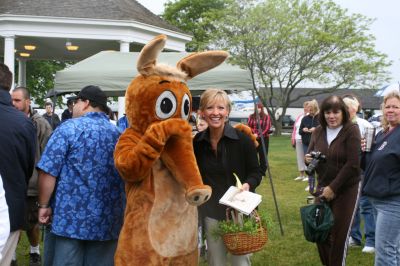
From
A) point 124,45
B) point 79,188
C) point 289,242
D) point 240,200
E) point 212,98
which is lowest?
point 289,242

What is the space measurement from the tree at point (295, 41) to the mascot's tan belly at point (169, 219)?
109 ft

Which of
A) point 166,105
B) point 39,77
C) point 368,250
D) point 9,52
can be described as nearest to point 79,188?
point 166,105

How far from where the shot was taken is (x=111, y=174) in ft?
12.2

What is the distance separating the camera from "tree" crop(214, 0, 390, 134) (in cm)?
3631

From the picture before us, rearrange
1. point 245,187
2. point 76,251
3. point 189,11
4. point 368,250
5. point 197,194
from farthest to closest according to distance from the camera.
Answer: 1. point 189,11
2. point 368,250
3. point 245,187
4. point 76,251
5. point 197,194

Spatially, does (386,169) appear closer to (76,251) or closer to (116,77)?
(76,251)

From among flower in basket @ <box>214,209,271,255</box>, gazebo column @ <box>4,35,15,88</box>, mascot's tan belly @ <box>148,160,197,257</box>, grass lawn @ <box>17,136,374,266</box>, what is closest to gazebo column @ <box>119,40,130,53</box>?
gazebo column @ <box>4,35,15,88</box>

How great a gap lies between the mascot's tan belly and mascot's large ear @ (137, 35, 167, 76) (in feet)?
2.18

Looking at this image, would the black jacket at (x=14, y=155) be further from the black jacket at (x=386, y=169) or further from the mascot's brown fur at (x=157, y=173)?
the black jacket at (x=386, y=169)

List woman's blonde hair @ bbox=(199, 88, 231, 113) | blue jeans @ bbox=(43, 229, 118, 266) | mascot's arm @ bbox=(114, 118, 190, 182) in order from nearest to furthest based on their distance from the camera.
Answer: mascot's arm @ bbox=(114, 118, 190, 182), blue jeans @ bbox=(43, 229, 118, 266), woman's blonde hair @ bbox=(199, 88, 231, 113)

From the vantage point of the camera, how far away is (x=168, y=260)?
3.44 metres

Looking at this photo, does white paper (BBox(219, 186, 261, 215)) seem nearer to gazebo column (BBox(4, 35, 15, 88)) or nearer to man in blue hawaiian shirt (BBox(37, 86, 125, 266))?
man in blue hawaiian shirt (BBox(37, 86, 125, 266))

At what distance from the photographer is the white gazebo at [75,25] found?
1238 cm

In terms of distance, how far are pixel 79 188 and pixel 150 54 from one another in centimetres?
108
